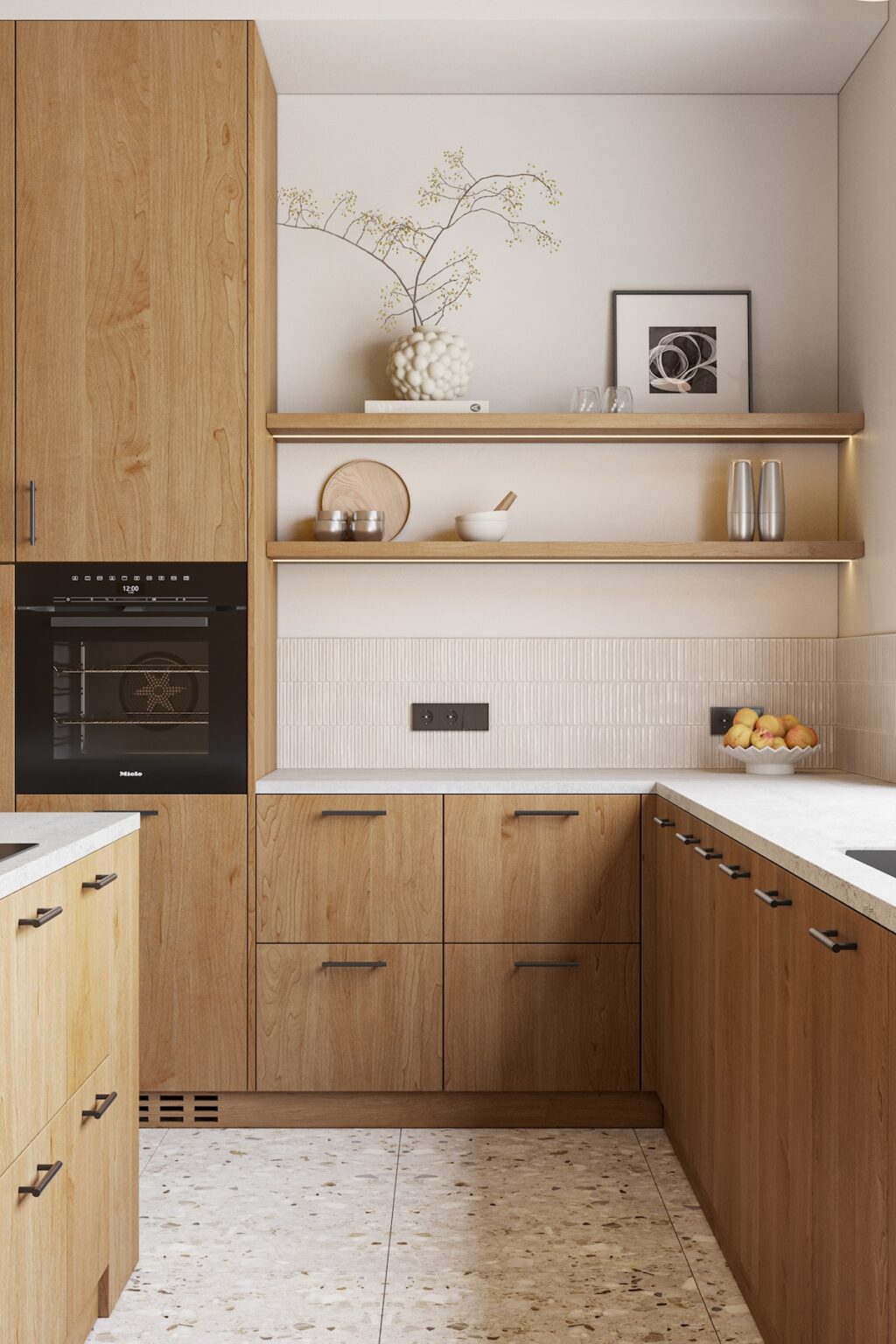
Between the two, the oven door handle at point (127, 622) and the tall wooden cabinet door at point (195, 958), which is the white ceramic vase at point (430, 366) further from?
the tall wooden cabinet door at point (195, 958)

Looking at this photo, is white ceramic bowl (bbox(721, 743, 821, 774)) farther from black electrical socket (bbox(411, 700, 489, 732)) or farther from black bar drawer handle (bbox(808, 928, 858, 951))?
black bar drawer handle (bbox(808, 928, 858, 951))

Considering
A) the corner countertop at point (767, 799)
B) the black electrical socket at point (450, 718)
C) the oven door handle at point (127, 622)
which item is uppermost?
the oven door handle at point (127, 622)

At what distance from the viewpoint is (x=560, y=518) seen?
3.56 meters

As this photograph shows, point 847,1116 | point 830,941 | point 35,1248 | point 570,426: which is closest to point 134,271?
point 570,426

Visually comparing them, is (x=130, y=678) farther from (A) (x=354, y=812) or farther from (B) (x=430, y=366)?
(B) (x=430, y=366)

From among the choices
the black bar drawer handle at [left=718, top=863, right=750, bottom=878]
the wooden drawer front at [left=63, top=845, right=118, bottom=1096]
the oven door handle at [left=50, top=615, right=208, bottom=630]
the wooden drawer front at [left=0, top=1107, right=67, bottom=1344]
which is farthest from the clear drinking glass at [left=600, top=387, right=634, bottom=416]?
the wooden drawer front at [left=0, top=1107, right=67, bottom=1344]

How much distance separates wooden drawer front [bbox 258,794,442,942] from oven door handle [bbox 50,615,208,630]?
51cm

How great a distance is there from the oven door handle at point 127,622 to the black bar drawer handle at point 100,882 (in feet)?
3.74

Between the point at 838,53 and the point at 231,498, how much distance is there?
2047 millimetres

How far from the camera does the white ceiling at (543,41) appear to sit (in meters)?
3.06

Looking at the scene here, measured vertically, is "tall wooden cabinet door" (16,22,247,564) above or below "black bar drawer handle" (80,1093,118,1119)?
above

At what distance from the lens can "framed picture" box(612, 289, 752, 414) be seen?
3539 mm

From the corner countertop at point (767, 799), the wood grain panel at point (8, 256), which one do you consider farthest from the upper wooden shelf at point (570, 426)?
the corner countertop at point (767, 799)

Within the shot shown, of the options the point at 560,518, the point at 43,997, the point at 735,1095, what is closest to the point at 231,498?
the point at 560,518
